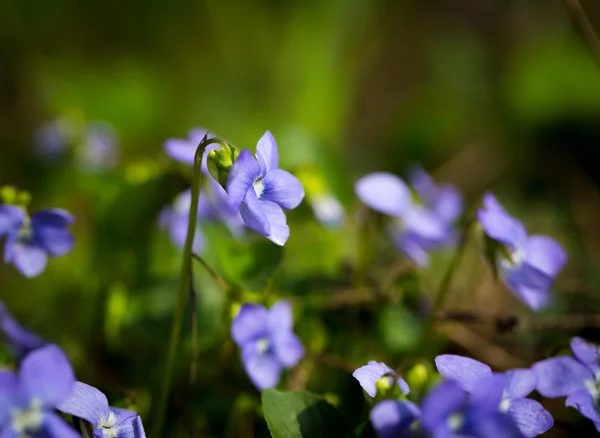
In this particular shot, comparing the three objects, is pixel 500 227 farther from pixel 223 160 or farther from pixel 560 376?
pixel 223 160

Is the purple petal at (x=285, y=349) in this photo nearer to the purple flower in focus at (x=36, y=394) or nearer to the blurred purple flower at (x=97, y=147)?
the purple flower in focus at (x=36, y=394)

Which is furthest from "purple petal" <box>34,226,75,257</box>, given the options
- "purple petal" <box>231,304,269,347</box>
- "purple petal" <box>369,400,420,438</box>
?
"purple petal" <box>369,400,420,438</box>

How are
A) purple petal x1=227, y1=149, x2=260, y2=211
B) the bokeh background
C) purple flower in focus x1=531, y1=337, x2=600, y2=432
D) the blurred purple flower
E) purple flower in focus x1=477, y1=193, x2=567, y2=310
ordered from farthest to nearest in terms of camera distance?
the blurred purple flower, the bokeh background, purple flower in focus x1=477, y1=193, x2=567, y2=310, purple flower in focus x1=531, y1=337, x2=600, y2=432, purple petal x1=227, y1=149, x2=260, y2=211

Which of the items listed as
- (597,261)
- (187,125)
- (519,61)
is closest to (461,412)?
(597,261)

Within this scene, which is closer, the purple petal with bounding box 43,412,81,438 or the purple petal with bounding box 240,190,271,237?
the purple petal with bounding box 43,412,81,438

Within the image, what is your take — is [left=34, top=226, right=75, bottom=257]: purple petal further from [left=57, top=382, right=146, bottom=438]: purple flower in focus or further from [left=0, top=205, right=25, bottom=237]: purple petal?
[left=57, top=382, right=146, bottom=438]: purple flower in focus

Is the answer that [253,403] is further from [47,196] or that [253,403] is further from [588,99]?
[588,99]
